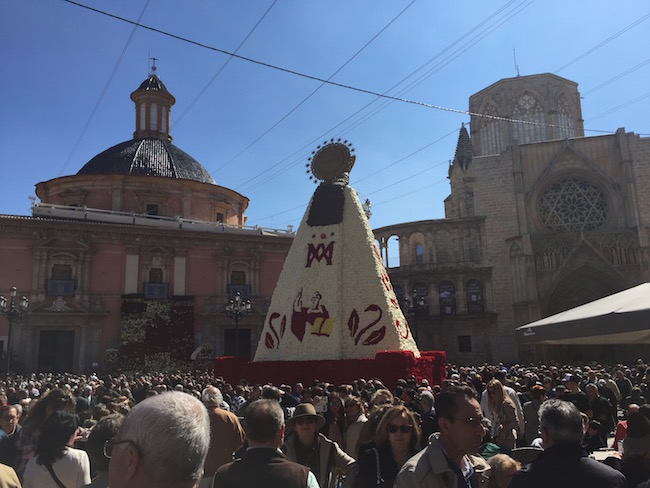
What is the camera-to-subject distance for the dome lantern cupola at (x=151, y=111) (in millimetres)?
38500

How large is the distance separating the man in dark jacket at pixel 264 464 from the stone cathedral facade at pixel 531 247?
109 ft

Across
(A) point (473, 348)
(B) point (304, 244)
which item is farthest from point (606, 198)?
(B) point (304, 244)

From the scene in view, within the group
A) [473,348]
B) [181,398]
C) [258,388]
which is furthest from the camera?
[473,348]

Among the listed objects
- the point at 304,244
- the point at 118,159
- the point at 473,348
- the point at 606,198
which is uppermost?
the point at 118,159

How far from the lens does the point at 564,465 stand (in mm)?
2969

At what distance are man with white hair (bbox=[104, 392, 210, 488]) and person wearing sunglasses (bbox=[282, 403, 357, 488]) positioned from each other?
2.72 metres

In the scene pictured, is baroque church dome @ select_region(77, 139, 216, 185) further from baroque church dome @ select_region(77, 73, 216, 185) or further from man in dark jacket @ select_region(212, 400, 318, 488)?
man in dark jacket @ select_region(212, 400, 318, 488)

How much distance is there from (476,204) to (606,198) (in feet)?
29.3

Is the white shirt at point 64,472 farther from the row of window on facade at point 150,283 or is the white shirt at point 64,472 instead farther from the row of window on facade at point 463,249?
the row of window on facade at point 463,249

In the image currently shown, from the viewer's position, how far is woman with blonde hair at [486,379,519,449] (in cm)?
645

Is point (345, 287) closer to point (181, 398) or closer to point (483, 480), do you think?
point (483, 480)

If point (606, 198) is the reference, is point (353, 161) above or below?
below

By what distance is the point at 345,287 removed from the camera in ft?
54.3

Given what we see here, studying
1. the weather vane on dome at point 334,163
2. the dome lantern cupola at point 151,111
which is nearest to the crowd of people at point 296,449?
the weather vane on dome at point 334,163
